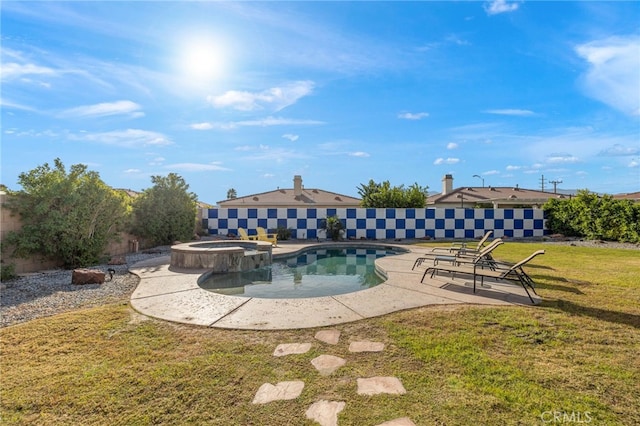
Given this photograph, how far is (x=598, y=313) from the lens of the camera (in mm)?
3852

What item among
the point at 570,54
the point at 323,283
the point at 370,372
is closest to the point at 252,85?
the point at 323,283

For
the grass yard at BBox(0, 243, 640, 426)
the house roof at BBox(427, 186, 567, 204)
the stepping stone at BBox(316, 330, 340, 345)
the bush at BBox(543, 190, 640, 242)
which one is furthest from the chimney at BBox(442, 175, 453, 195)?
the stepping stone at BBox(316, 330, 340, 345)

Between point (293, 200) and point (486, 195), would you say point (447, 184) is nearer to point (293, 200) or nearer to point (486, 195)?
point (486, 195)

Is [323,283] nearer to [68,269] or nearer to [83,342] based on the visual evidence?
[83,342]

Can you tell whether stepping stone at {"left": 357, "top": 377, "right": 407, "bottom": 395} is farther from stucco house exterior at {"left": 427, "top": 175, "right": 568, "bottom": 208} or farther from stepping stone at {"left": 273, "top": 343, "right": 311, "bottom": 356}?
stucco house exterior at {"left": 427, "top": 175, "right": 568, "bottom": 208}

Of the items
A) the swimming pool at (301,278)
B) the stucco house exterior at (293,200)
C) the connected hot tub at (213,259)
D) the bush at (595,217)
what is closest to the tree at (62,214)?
the connected hot tub at (213,259)

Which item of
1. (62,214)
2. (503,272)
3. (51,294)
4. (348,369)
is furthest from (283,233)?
(348,369)

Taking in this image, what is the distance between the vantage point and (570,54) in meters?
9.98

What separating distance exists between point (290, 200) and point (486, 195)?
19912 mm

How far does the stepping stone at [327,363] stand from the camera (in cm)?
251

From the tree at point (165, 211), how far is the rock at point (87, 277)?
5134 mm

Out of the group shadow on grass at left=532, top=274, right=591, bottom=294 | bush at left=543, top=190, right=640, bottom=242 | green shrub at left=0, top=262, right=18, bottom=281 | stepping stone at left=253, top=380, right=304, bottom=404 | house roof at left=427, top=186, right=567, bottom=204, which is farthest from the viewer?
house roof at left=427, top=186, right=567, bottom=204

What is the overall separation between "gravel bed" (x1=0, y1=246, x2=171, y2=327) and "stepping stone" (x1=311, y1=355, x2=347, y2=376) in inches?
137

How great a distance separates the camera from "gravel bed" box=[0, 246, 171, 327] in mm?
4195
